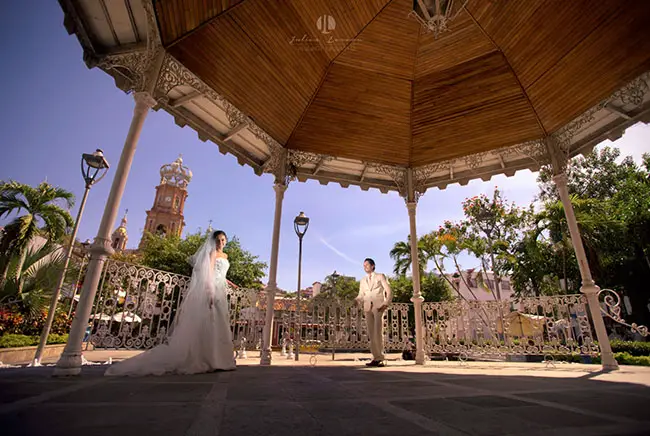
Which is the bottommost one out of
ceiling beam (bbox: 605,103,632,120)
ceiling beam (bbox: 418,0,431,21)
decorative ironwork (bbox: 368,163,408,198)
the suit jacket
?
the suit jacket

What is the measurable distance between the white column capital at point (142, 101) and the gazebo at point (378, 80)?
2 centimetres

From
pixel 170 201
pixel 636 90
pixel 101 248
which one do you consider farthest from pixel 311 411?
pixel 170 201

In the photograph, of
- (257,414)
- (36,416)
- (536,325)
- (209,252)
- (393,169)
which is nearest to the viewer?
(36,416)

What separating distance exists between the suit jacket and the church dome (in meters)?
55.3

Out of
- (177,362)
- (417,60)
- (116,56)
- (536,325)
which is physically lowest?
(177,362)

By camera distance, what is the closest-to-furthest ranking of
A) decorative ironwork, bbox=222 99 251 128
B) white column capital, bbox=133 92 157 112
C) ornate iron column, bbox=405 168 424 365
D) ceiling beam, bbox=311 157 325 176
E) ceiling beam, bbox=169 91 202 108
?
white column capital, bbox=133 92 157 112 → ceiling beam, bbox=169 91 202 108 → decorative ironwork, bbox=222 99 251 128 → ornate iron column, bbox=405 168 424 365 → ceiling beam, bbox=311 157 325 176

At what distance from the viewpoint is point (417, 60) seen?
594 centimetres

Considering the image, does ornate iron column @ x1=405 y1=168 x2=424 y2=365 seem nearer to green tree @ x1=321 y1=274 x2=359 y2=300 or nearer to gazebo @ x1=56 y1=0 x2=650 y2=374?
gazebo @ x1=56 y1=0 x2=650 y2=374

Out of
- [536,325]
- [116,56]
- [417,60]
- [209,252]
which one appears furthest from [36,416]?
[536,325]

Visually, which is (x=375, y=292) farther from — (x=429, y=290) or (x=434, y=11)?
(x=429, y=290)

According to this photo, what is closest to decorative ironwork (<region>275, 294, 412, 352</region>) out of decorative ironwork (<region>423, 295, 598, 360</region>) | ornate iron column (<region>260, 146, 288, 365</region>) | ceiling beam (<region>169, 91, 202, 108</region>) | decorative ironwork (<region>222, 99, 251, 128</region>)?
decorative ironwork (<region>423, 295, 598, 360</region>)

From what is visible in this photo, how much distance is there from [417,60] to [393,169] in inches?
116

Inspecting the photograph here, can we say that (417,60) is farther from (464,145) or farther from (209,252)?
(209,252)

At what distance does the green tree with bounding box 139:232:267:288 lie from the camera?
21.9 meters
